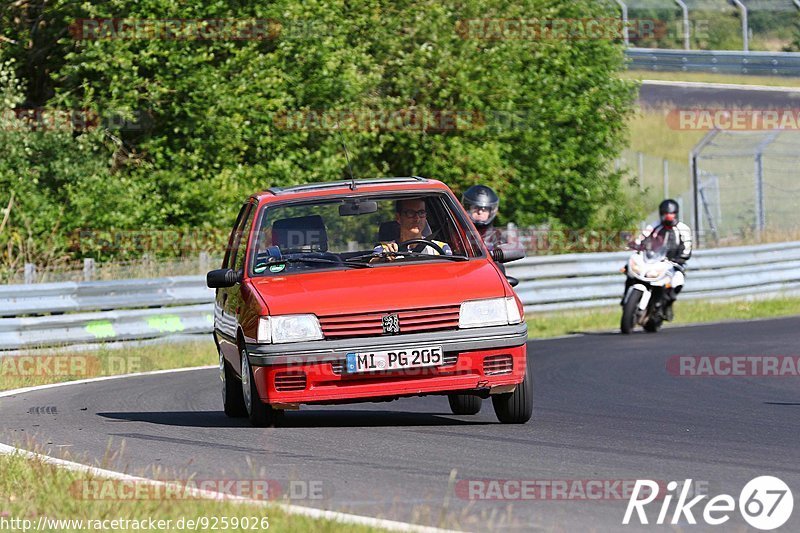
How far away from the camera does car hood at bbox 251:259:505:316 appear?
30.2ft

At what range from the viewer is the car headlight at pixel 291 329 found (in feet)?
30.1

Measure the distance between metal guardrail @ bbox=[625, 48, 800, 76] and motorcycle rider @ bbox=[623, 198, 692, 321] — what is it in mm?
27535

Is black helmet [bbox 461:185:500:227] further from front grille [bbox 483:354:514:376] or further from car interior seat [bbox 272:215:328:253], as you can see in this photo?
front grille [bbox 483:354:514:376]

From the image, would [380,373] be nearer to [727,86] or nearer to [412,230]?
[412,230]

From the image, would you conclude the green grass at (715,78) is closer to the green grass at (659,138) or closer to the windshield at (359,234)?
the green grass at (659,138)

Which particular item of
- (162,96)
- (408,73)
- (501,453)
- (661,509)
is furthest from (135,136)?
(661,509)

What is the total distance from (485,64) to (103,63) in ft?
28.7

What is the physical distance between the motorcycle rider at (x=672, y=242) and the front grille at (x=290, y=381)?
11888 mm

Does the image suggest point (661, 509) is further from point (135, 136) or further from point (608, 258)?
point (135, 136)

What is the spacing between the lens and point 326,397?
9.16 meters

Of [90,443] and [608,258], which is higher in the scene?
[90,443]

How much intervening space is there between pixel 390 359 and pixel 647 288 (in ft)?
39.0

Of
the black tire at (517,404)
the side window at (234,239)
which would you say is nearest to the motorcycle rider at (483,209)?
the side window at (234,239)

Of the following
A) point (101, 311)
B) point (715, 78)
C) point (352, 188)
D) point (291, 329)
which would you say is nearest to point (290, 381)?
point (291, 329)
